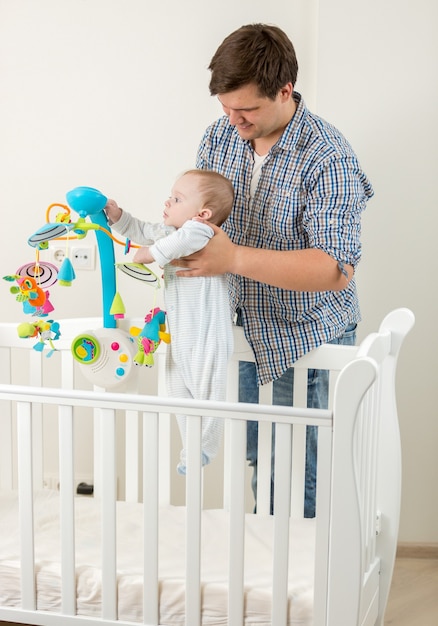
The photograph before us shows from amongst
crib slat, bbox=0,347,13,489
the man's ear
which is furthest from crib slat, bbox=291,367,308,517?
crib slat, bbox=0,347,13,489

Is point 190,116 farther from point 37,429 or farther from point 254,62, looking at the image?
point 37,429

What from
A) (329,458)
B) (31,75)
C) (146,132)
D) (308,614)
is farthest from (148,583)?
(31,75)

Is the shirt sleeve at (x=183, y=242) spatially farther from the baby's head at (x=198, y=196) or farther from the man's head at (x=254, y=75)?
the man's head at (x=254, y=75)

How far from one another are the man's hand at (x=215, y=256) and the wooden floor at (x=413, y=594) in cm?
108

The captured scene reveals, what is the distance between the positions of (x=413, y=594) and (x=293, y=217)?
1142mm

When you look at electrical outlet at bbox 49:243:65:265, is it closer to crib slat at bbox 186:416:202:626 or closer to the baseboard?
crib slat at bbox 186:416:202:626

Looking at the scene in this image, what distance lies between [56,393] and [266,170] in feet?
2.26

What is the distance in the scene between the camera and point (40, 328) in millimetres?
1883

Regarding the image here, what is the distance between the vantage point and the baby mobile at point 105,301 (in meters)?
1.73

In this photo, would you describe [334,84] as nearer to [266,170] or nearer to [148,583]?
[266,170]

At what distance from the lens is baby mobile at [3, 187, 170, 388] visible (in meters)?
1.73

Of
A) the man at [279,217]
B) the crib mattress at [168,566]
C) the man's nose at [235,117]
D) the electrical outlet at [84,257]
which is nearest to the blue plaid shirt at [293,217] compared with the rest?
the man at [279,217]

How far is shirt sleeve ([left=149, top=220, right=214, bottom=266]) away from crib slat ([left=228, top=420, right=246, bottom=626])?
36 cm

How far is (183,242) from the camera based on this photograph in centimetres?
164
